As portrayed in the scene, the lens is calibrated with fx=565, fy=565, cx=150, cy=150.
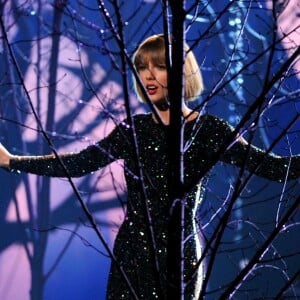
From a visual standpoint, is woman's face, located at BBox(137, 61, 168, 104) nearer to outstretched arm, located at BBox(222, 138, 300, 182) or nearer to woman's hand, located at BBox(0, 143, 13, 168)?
outstretched arm, located at BBox(222, 138, 300, 182)

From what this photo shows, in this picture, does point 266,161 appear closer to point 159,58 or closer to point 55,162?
point 159,58

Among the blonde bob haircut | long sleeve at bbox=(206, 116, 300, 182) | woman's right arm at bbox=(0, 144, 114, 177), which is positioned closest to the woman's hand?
woman's right arm at bbox=(0, 144, 114, 177)

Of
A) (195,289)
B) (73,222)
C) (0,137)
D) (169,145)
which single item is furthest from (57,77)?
(169,145)

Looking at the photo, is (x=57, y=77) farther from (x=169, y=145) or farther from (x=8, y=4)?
(x=169, y=145)

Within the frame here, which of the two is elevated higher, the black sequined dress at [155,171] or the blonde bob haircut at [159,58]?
the blonde bob haircut at [159,58]

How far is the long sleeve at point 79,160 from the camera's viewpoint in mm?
1506

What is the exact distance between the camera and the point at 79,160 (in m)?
1.54

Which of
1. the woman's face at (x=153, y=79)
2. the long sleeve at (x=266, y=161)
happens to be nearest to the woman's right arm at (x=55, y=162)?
the woman's face at (x=153, y=79)

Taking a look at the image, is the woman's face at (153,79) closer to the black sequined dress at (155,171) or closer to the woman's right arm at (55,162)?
the black sequined dress at (155,171)

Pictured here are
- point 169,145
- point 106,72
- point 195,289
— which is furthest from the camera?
point 106,72

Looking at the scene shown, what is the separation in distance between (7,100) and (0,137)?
0.19 m

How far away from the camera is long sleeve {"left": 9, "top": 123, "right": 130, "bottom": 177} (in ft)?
4.94

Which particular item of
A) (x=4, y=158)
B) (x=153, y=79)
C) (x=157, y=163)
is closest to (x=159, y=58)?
(x=153, y=79)

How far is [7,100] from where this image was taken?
9.02 feet
